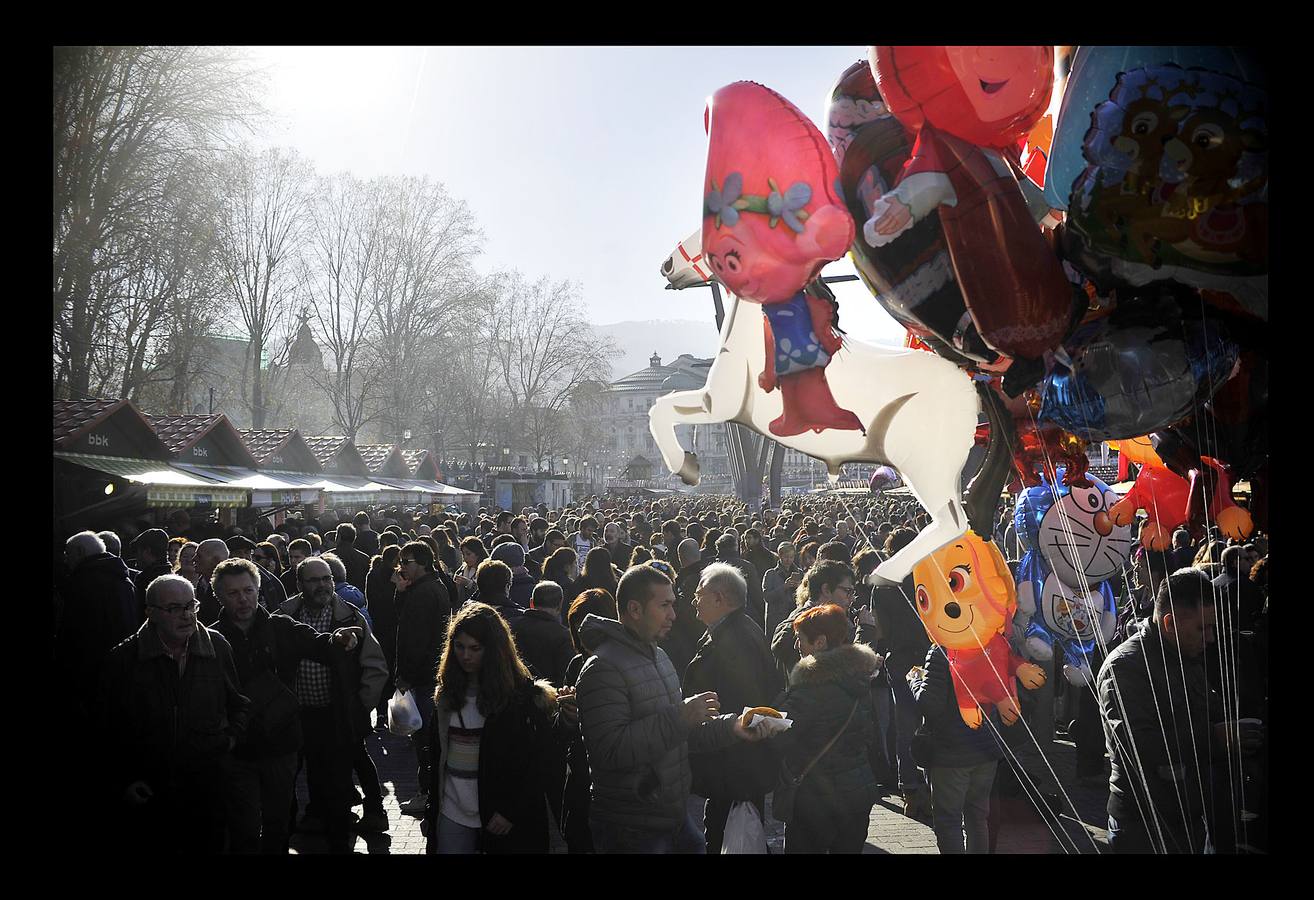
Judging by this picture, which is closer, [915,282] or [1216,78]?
[1216,78]

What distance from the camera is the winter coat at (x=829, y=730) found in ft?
12.2

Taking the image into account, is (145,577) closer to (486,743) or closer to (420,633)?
(420,633)

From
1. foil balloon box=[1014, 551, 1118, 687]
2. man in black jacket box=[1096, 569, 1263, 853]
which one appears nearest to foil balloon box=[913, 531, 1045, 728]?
man in black jacket box=[1096, 569, 1263, 853]

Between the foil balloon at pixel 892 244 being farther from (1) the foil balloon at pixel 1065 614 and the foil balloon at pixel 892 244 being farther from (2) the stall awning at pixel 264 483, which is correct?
(2) the stall awning at pixel 264 483

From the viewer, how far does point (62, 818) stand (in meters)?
3.24

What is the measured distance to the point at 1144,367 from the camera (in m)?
2.78

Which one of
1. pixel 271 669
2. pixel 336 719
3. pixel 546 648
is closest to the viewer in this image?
pixel 271 669

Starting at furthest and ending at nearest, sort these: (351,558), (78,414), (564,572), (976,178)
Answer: (78,414) → (351,558) → (564,572) → (976,178)

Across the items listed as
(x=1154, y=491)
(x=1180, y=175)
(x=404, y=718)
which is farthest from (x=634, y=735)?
(x=1154, y=491)

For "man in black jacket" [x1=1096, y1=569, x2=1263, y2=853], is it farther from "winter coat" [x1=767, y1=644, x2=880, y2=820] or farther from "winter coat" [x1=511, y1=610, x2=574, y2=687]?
"winter coat" [x1=511, y1=610, x2=574, y2=687]

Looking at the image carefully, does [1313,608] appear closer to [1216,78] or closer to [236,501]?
[1216,78]

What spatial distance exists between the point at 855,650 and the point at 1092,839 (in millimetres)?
2405

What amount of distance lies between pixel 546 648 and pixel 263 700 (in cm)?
138
